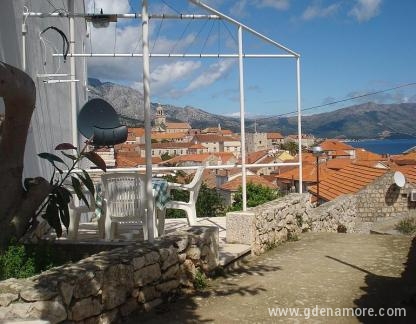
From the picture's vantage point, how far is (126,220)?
4953mm

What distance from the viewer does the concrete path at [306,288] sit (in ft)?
12.3

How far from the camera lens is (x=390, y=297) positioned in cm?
425

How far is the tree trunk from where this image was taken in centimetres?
359

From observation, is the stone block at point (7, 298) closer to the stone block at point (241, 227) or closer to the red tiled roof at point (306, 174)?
the stone block at point (241, 227)

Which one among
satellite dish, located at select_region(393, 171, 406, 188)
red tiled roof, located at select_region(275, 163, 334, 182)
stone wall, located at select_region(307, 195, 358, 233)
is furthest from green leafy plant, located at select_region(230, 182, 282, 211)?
red tiled roof, located at select_region(275, 163, 334, 182)

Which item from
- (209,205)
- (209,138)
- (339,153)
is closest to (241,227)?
(209,205)

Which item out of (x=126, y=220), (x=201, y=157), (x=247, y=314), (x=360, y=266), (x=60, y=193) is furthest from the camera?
(x=201, y=157)

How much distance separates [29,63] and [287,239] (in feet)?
14.2

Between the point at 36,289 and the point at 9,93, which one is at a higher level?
the point at 9,93

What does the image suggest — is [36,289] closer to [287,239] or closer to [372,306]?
[372,306]

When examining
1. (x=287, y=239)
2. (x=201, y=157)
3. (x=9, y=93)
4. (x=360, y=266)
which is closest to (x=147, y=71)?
(x=9, y=93)

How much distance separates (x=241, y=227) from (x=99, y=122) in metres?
2.60

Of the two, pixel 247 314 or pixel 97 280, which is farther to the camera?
pixel 247 314

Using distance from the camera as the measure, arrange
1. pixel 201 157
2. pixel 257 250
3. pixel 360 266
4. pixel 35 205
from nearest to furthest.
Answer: pixel 35 205
pixel 360 266
pixel 257 250
pixel 201 157
